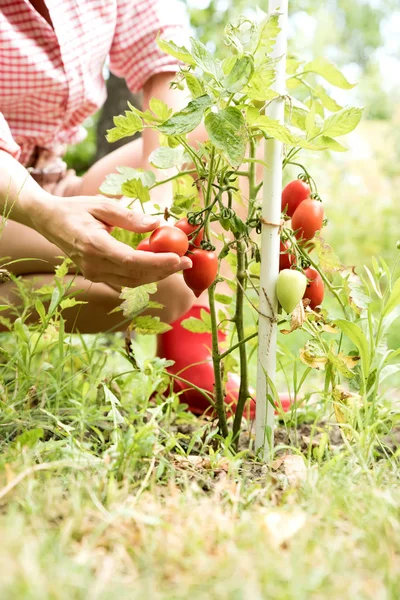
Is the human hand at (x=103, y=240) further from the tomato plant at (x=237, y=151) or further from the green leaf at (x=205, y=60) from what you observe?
the green leaf at (x=205, y=60)

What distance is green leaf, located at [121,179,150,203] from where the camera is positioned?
1083 mm

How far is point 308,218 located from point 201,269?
A: 0.19 metres

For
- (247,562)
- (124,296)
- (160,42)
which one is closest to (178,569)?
(247,562)

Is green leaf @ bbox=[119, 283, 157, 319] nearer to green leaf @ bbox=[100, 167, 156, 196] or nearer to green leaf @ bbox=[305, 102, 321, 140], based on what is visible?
green leaf @ bbox=[100, 167, 156, 196]

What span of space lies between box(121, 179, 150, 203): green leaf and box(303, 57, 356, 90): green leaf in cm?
34

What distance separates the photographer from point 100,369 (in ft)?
4.39

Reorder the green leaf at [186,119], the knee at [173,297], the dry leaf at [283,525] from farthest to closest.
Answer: the knee at [173,297], the green leaf at [186,119], the dry leaf at [283,525]

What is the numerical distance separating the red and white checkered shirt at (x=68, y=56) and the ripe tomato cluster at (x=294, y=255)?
0.62m

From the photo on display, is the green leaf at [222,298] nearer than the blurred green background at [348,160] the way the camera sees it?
Yes

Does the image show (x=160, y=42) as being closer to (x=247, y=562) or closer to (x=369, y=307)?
(x=369, y=307)

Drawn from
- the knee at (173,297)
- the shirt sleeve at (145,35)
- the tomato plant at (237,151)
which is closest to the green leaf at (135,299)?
the tomato plant at (237,151)

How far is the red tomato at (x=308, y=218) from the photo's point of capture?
1074mm

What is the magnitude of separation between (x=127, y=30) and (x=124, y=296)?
840 mm

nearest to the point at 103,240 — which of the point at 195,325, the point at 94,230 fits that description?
the point at 94,230
